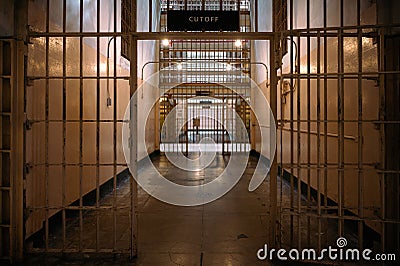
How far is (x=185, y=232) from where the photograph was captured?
150 inches

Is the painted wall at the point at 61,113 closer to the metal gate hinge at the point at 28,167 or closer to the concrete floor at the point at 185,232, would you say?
the metal gate hinge at the point at 28,167

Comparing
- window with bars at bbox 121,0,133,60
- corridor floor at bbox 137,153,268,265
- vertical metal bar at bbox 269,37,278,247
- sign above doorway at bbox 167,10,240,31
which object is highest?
window with bars at bbox 121,0,133,60

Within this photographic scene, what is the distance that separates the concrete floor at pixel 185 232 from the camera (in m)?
3.06

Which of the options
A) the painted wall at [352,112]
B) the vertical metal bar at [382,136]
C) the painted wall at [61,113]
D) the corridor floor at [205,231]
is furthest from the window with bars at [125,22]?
the vertical metal bar at [382,136]

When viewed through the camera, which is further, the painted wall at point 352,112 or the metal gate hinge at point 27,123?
the painted wall at point 352,112

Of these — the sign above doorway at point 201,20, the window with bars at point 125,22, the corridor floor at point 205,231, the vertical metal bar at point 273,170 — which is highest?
the window with bars at point 125,22

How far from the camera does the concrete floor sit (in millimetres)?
3057

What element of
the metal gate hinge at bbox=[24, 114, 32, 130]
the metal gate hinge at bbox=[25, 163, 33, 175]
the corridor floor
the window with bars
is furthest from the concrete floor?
the window with bars

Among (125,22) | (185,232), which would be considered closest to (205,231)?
(185,232)

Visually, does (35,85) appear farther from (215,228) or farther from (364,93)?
(364,93)

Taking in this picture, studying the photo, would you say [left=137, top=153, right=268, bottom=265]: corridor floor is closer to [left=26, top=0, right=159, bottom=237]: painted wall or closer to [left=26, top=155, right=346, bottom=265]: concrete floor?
[left=26, top=155, right=346, bottom=265]: concrete floor

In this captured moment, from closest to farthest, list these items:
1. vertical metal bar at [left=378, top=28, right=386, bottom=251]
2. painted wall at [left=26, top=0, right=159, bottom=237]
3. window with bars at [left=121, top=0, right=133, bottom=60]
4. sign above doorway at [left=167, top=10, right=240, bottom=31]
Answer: vertical metal bar at [left=378, top=28, right=386, bottom=251]
painted wall at [left=26, top=0, right=159, bottom=237]
sign above doorway at [left=167, top=10, right=240, bottom=31]
window with bars at [left=121, top=0, right=133, bottom=60]

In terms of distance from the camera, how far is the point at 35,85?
10.8ft

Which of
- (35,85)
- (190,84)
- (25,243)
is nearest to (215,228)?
(25,243)
